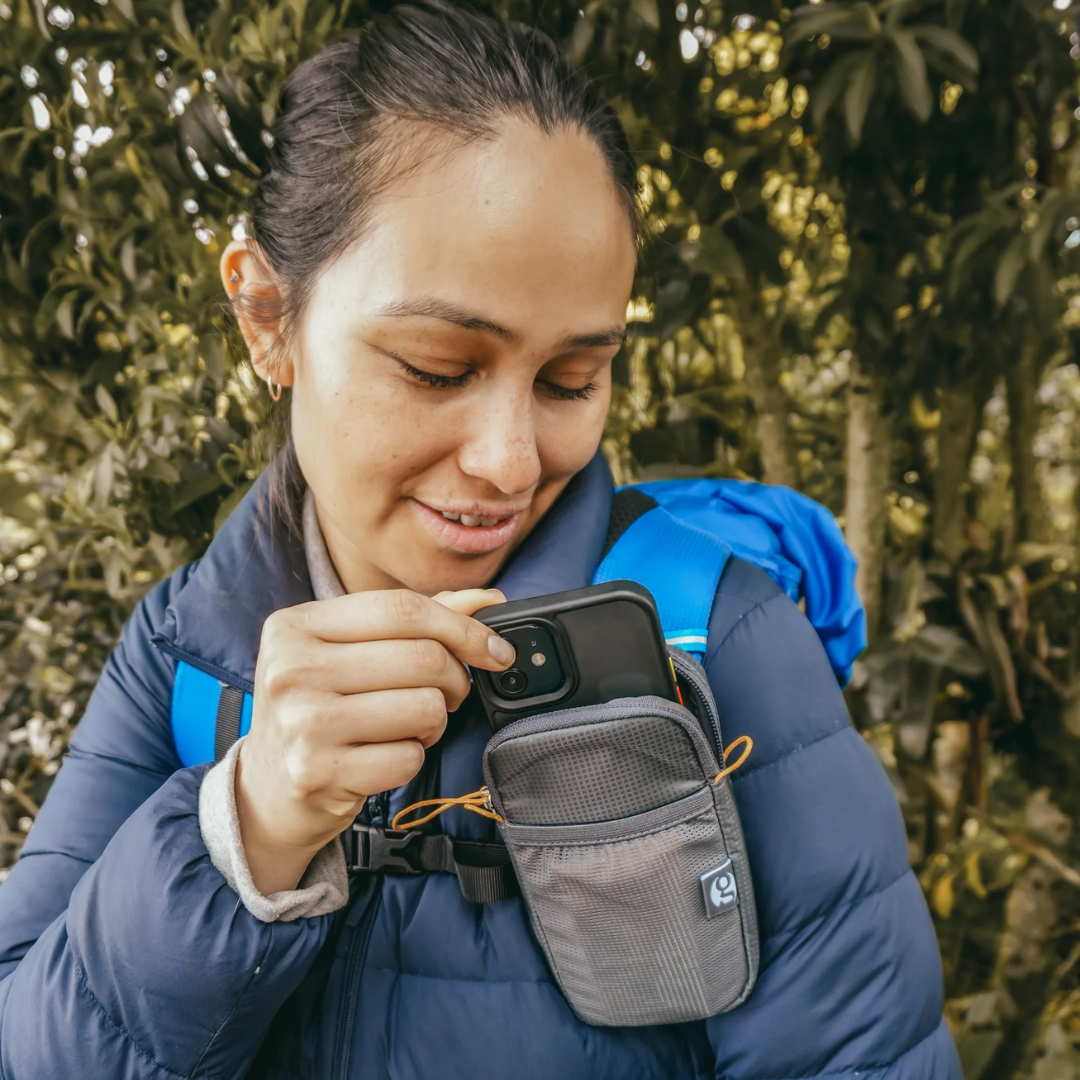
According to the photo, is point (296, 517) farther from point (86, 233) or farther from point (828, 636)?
point (86, 233)

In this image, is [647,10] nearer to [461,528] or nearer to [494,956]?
[461,528]

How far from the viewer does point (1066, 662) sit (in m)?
1.38

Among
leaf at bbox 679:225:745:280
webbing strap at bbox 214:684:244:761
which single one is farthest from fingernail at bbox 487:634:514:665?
leaf at bbox 679:225:745:280

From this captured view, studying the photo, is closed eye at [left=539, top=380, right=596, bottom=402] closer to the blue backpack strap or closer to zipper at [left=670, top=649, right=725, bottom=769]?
zipper at [left=670, top=649, right=725, bottom=769]

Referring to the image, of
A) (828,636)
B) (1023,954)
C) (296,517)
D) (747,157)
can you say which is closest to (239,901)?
(296,517)

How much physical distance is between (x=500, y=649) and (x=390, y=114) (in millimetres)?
458

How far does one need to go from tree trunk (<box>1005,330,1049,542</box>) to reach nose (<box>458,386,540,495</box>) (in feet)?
3.46

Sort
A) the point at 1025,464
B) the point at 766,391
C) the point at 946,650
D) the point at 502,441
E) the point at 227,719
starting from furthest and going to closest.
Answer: the point at 1025,464 → the point at 766,391 → the point at 946,650 → the point at 227,719 → the point at 502,441

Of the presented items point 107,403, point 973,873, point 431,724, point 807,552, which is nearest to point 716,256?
point 807,552

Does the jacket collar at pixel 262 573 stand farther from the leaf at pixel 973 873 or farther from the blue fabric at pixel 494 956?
the leaf at pixel 973 873

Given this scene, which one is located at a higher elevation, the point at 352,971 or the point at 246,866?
the point at 246,866

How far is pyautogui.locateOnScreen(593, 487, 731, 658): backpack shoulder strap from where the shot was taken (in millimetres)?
729

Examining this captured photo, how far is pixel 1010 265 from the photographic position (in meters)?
1.03

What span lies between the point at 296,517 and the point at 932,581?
950mm
